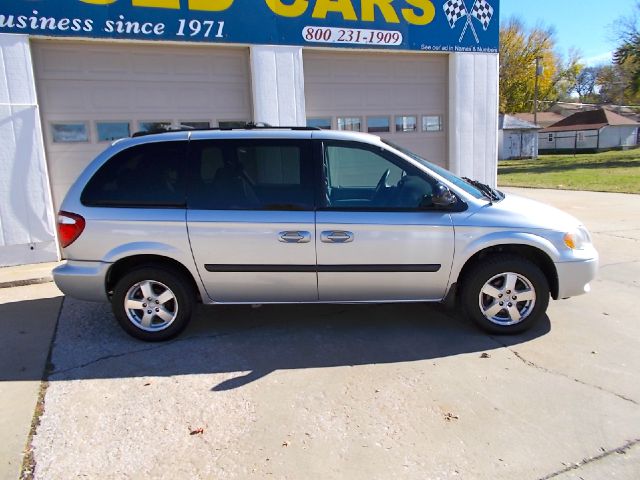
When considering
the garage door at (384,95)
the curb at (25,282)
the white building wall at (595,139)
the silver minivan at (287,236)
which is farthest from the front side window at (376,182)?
the white building wall at (595,139)

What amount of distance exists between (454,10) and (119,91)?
599cm

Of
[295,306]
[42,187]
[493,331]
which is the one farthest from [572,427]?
[42,187]

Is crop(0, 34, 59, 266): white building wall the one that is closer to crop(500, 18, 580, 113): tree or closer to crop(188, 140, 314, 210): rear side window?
crop(188, 140, 314, 210): rear side window

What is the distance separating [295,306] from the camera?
5.09 meters

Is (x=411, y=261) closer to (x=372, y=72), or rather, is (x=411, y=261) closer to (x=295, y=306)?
(x=295, y=306)

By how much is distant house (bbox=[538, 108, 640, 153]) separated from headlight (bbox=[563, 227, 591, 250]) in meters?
46.1

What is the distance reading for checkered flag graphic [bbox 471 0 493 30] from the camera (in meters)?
8.83

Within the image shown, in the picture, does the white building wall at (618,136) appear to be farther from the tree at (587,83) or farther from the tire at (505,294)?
the tire at (505,294)

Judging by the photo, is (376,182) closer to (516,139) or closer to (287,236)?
(287,236)

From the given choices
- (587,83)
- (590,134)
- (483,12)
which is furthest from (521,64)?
(483,12)

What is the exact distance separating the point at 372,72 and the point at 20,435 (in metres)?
7.69

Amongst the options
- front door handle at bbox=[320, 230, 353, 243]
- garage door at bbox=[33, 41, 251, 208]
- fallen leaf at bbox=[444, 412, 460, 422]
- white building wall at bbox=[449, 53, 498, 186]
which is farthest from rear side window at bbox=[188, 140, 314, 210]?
white building wall at bbox=[449, 53, 498, 186]

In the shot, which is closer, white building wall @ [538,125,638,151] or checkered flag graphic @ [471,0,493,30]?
checkered flag graphic @ [471,0,493,30]

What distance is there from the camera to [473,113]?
921 cm
